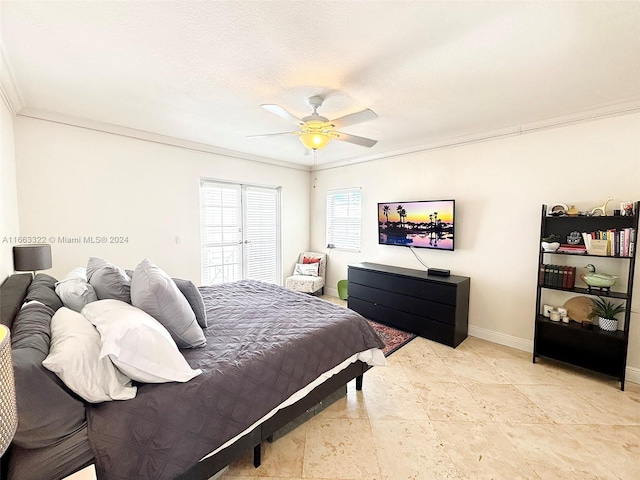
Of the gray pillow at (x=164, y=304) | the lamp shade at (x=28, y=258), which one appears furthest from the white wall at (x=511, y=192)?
the lamp shade at (x=28, y=258)

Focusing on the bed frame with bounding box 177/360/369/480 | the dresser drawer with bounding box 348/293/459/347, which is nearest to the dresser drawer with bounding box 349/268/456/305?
the dresser drawer with bounding box 348/293/459/347

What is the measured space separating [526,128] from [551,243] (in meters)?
1.25

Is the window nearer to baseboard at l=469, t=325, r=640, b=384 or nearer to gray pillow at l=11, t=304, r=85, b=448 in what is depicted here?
baseboard at l=469, t=325, r=640, b=384

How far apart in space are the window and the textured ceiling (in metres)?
1.93

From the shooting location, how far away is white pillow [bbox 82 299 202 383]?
1266 mm

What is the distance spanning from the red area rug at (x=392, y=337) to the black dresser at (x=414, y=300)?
7cm

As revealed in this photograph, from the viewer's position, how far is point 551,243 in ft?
9.30

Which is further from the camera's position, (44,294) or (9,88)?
(9,88)

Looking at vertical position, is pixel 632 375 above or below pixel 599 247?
below

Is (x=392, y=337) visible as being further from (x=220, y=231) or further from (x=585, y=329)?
(x=220, y=231)

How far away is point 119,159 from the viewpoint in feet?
11.0

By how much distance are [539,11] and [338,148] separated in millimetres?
2853

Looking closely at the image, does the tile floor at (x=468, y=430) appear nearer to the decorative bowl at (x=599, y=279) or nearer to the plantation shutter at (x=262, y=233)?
the decorative bowl at (x=599, y=279)

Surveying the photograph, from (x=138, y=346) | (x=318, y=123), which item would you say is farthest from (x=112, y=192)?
(x=138, y=346)
